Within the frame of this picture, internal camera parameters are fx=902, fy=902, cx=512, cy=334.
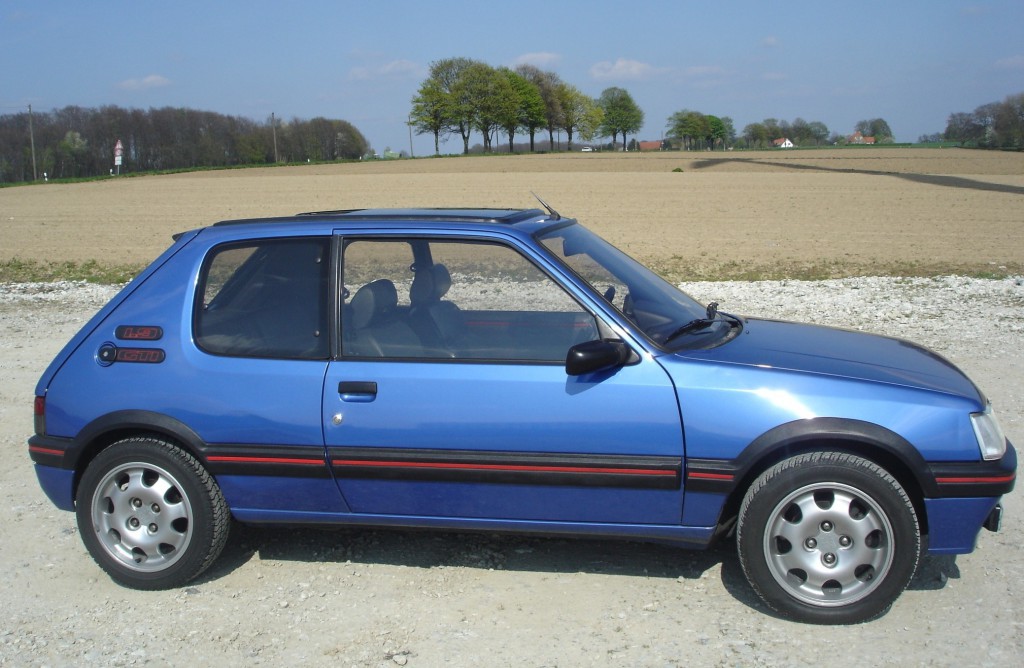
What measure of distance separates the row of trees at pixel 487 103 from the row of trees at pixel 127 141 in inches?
876

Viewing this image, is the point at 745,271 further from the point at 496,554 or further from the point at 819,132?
the point at 819,132

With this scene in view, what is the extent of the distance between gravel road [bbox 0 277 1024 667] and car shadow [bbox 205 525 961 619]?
0.04 ft

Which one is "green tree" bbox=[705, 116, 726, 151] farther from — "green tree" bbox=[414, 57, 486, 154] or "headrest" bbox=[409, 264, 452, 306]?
"headrest" bbox=[409, 264, 452, 306]

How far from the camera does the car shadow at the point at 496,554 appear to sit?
4094 millimetres

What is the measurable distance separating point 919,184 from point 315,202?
25.6m

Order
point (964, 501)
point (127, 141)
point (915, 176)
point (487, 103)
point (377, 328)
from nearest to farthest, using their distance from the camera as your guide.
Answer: point (964, 501)
point (377, 328)
point (915, 176)
point (127, 141)
point (487, 103)

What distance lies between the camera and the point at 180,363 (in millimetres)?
3912

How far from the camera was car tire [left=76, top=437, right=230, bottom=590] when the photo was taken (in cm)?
390

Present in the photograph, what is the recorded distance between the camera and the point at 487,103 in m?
115

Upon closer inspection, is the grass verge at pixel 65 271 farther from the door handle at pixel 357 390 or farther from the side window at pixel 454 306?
the door handle at pixel 357 390

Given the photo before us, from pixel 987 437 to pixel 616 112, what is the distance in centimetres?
16167

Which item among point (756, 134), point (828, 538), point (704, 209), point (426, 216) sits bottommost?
point (828, 538)

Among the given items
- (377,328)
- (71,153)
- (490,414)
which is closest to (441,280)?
(377,328)

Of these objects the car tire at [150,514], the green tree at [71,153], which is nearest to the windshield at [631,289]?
the car tire at [150,514]
